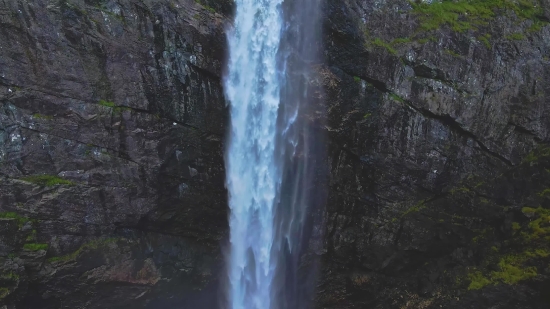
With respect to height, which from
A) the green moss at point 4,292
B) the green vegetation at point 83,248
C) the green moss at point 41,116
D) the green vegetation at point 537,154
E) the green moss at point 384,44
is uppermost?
the green moss at point 384,44

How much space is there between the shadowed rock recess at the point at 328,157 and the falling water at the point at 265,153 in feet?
1.97

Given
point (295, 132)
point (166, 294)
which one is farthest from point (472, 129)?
point (166, 294)

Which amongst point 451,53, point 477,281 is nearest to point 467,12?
point 451,53

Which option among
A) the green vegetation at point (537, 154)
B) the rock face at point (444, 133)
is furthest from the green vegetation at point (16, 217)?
the green vegetation at point (537, 154)

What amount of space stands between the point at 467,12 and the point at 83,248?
16.0 meters

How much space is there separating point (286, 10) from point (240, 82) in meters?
3.14

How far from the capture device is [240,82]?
51.2 feet

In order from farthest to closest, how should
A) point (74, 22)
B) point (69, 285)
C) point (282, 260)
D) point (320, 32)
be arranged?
1. point (282, 260)
2. point (320, 32)
3. point (69, 285)
4. point (74, 22)

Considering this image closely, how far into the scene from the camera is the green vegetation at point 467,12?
15.9 meters

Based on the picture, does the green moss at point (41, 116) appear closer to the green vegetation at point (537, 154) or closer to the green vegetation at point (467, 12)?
the green vegetation at point (467, 12)

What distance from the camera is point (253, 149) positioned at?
1594 centimetres

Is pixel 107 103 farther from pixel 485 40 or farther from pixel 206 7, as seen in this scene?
pixel 485 40

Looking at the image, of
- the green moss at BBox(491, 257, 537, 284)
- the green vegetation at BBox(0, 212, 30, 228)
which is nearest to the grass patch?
the green vegetation at BBox(0, 212, 30, 228)

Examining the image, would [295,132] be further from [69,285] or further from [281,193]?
[69,285]
